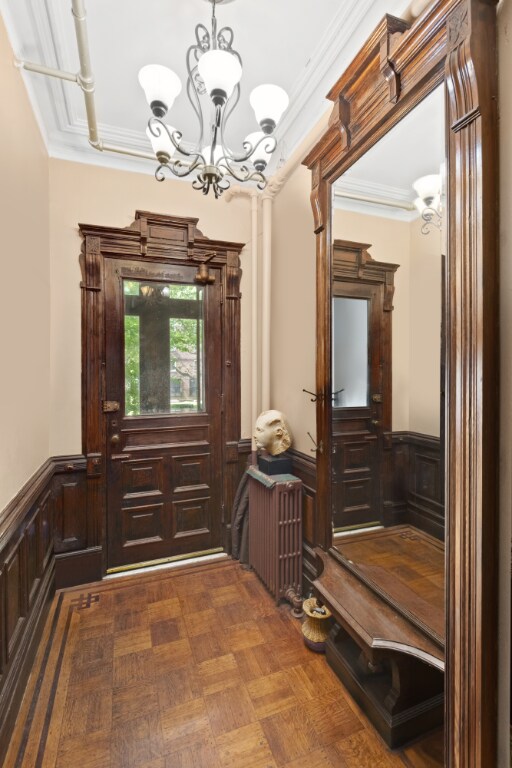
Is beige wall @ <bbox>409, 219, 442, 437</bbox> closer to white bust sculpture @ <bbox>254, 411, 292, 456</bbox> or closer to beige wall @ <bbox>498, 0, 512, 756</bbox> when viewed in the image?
beige wall @ <bbox>498, 0, 512, 756</bbox>

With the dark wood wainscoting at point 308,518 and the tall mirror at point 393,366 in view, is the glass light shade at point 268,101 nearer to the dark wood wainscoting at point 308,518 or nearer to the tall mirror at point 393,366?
the tall mirror at point 393,366

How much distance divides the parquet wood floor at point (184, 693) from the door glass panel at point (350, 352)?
4.49ft

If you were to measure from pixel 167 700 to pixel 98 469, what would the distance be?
4.77 feet

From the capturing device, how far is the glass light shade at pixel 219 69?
4.26 feet

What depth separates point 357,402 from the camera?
1673 mm

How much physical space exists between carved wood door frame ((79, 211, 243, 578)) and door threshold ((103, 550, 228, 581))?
8 centimetres

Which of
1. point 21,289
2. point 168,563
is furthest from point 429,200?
point 168,563

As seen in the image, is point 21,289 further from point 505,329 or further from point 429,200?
point 505,329

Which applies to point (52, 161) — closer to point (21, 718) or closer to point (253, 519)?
point (253, 519)

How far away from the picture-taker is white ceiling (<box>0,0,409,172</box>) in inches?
63.2

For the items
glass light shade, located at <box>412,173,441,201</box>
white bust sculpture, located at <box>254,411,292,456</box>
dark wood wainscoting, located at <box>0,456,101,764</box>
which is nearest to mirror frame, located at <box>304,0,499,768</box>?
glass light shade, located at <box>412,173,441,201</box>

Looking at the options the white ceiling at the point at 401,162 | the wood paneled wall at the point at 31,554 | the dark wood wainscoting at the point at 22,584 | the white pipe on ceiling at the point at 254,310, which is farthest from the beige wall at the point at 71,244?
the white ceiling at the point at 401,162

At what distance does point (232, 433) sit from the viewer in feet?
9.37

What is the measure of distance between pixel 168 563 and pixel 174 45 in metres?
3.34
